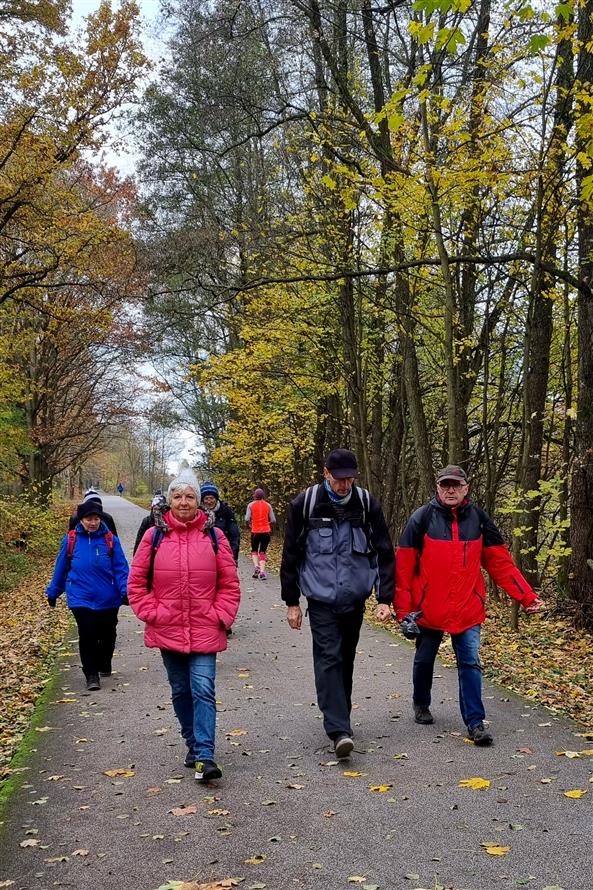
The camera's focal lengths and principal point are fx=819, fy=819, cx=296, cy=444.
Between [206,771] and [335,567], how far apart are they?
1.55 m

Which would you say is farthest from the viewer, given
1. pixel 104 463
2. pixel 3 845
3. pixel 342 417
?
pixel 104 463

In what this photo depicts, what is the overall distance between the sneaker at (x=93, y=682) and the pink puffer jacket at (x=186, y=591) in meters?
3.12

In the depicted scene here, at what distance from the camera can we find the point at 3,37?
1341cm

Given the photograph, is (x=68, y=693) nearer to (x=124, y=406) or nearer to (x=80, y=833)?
(x=80, y=833)

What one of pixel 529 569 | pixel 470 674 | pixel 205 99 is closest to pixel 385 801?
pixel 470 674

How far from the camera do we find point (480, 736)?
5.73m

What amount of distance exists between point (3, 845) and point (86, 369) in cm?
2527

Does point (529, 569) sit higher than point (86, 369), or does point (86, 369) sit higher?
point (86, 369)

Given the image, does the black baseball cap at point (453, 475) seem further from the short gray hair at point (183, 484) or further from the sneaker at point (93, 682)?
the sneaker at point (93, 682)

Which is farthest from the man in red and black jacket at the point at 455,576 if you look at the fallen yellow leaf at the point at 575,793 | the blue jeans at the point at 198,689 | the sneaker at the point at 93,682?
the sneaker at the point at 93,682

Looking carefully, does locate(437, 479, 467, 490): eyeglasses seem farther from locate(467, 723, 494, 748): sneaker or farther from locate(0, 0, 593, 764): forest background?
locate(0, 0, 593, 764): forest background

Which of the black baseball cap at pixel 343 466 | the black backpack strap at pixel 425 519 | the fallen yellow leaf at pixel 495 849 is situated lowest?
the fallen yellow leaf at pixel 495 849

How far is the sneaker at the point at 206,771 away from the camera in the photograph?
5.09 meters

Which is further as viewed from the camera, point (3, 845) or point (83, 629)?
point (83, 629)
